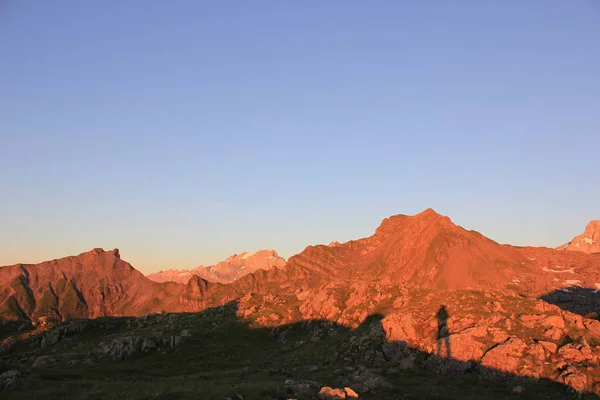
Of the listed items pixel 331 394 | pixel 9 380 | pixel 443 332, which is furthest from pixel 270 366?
pixel 9 380

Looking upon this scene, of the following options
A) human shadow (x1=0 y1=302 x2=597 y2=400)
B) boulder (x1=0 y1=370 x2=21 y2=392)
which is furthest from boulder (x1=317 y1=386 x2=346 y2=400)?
boulder (x1=0 y1=370 x2=21 y2=392)

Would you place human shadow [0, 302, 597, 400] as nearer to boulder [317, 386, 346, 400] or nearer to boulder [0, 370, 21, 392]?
boulder [317, 386, 346, 400]

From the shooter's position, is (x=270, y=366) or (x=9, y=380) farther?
(x=270, y=366)

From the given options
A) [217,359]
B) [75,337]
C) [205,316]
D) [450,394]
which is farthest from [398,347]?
[75,337]

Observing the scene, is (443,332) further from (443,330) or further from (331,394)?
(331,394)

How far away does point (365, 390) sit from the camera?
4531 centimetres

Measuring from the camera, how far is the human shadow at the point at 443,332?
60.0 meters

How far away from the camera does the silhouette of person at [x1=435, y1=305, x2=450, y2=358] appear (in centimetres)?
6056

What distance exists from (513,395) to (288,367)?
33.6 m

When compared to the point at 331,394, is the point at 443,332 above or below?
above

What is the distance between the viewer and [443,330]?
64625 millimetres

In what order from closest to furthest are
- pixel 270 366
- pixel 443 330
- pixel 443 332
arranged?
1. pixel 443 332
2. pixel 443 330
3. pixel 270 366

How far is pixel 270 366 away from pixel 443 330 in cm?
2756

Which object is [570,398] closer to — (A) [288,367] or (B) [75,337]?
(A) [288,367]
